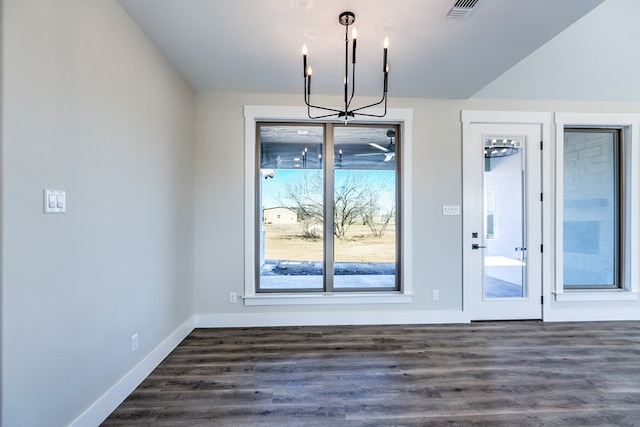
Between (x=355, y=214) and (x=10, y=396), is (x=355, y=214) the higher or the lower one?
the higher one

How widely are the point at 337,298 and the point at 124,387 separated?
83.5 inches

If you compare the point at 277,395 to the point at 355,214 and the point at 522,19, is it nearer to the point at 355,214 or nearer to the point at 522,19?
the point at 355,214

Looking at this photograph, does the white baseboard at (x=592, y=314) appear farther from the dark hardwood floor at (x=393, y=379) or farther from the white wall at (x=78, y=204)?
the white wall at (x=78, y=204)

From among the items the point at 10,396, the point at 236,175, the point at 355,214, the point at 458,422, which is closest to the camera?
the point at 10,396

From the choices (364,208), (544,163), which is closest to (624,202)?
(544,163)

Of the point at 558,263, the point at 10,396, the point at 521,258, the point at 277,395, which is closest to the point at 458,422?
the point at 277,395

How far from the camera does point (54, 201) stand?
57.9 inches

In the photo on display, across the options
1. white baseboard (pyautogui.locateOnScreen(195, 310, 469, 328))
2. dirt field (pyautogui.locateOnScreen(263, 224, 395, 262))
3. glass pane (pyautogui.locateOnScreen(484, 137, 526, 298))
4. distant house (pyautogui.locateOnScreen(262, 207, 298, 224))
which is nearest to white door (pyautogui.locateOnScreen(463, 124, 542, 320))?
glass pane (pyautogui.locateOnScreen(484, 137, 526, 298))

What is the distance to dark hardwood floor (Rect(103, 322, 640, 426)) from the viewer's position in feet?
6.29

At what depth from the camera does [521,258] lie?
367 cm

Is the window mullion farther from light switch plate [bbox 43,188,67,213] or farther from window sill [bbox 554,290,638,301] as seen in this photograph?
window sill [bbox 554,290,638,301]

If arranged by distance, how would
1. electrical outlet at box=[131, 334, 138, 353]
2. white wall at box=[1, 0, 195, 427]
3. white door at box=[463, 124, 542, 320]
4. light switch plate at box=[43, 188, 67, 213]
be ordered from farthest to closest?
1. white door at box=[463, 124, 542, 320]
2. electrical outlet at box=[131, 334, 138, 353]
3. light switch plate at box=[43, 188, 67, 213]
4. white wall at box=[1, 0, 195, 427]

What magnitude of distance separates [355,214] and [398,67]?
1.65 meters

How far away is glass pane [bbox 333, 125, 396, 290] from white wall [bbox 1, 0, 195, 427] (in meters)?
1.92
